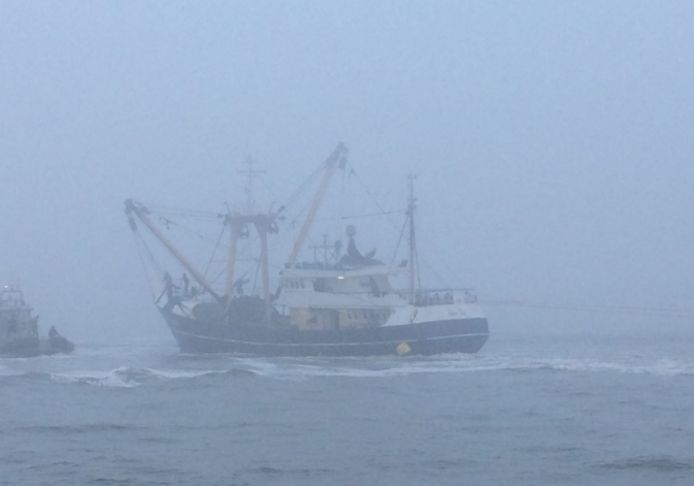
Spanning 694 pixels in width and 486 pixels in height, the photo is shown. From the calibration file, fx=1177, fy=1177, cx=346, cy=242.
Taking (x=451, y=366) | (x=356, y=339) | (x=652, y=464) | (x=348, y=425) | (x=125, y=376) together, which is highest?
(x=356, y=339)

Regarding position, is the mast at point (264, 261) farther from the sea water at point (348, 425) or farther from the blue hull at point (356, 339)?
the sea water at point (348, 425)

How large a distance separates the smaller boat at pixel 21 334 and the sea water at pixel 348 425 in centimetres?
896

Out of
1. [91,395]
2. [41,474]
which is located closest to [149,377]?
[91,395]

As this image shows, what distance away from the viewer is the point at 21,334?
58031mm

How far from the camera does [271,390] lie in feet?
117

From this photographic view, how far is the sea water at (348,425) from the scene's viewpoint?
20.0 metres

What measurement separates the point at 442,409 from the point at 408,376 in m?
11.2

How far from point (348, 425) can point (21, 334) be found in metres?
35.0

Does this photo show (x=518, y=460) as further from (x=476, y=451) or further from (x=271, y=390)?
(x=271, y=390)

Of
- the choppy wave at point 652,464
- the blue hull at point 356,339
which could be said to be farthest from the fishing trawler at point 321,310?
the choppy wave at point 652,464

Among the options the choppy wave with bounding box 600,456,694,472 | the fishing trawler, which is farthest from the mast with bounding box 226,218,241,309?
the choppy wave with bounding box 600,456,694,472

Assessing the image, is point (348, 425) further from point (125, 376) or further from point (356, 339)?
point (356, 339)

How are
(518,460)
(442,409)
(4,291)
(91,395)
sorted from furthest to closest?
(4,291)
(91,395)
(442,409)
(518,460)

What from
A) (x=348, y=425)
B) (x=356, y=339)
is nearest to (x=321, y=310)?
(x=356, y=339)
